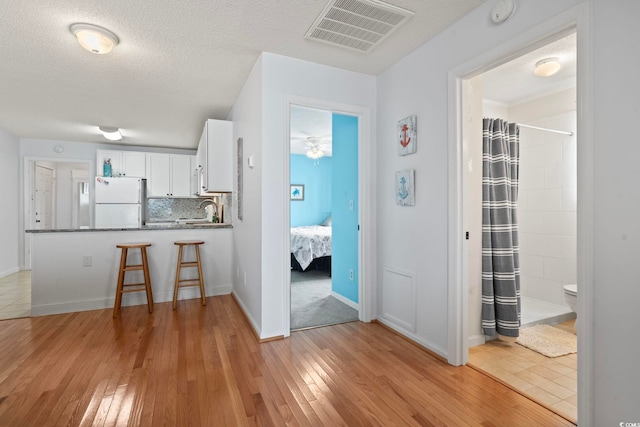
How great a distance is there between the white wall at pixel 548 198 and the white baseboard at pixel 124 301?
393cm

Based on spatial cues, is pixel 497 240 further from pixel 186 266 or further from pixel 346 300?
pixel 186 266

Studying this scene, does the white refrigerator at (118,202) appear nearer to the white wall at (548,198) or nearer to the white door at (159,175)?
the white door at (159,175)

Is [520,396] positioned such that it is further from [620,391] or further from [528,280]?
[528,280]

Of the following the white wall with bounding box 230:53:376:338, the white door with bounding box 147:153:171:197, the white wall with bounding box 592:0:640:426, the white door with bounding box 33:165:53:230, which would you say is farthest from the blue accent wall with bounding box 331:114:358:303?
the white door with bounding box 33:165:53:230

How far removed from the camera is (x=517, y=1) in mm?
1815

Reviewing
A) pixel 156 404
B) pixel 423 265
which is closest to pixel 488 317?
pixel 423 265

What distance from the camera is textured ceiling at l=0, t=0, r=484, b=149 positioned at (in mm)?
2086

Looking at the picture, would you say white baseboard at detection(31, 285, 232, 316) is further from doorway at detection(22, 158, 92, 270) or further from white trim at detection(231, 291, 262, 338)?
doorway at detection(22, 158, 92, 270)

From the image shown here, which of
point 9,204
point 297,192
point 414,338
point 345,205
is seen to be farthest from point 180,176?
point 414,338

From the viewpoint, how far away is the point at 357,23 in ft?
7.39

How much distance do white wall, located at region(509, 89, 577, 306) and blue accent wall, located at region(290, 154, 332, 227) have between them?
15.0 feet

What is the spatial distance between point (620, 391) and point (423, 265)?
1.32 meters

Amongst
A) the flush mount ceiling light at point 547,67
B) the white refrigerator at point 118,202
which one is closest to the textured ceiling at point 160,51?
the flush mount ceiling light at point 547,67

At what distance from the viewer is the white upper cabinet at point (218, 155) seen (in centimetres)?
403
